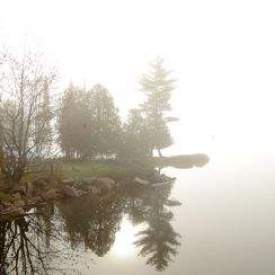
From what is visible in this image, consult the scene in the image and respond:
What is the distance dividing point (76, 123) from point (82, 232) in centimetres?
2764

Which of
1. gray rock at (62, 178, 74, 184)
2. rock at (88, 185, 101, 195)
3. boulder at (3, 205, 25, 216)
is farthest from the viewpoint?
rock at (88, 185, 101, 195)

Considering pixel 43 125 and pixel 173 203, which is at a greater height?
pixel 43 125

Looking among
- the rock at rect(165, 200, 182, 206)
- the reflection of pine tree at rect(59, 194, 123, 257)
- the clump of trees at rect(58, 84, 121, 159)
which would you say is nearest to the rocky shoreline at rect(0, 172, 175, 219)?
the reflection of pine tree at rect(59, 194, 123, 257)

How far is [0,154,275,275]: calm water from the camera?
800 inches

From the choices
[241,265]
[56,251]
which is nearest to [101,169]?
[56,251]

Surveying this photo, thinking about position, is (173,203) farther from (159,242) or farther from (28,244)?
(28,244)

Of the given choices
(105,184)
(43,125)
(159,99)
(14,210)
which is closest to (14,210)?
(14,210)

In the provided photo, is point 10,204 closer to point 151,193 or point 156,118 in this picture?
point 151,193

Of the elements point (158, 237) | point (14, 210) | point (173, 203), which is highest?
point (14, 210)

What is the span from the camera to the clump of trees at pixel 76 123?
31.8 meters

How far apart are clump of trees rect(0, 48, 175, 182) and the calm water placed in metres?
5.00

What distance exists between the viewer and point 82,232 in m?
25.7

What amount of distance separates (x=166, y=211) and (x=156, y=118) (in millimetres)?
30015

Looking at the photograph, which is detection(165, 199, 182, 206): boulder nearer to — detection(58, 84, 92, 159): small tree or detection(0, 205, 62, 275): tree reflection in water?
detection(0, 205, 62, 275): tree reflection in water
